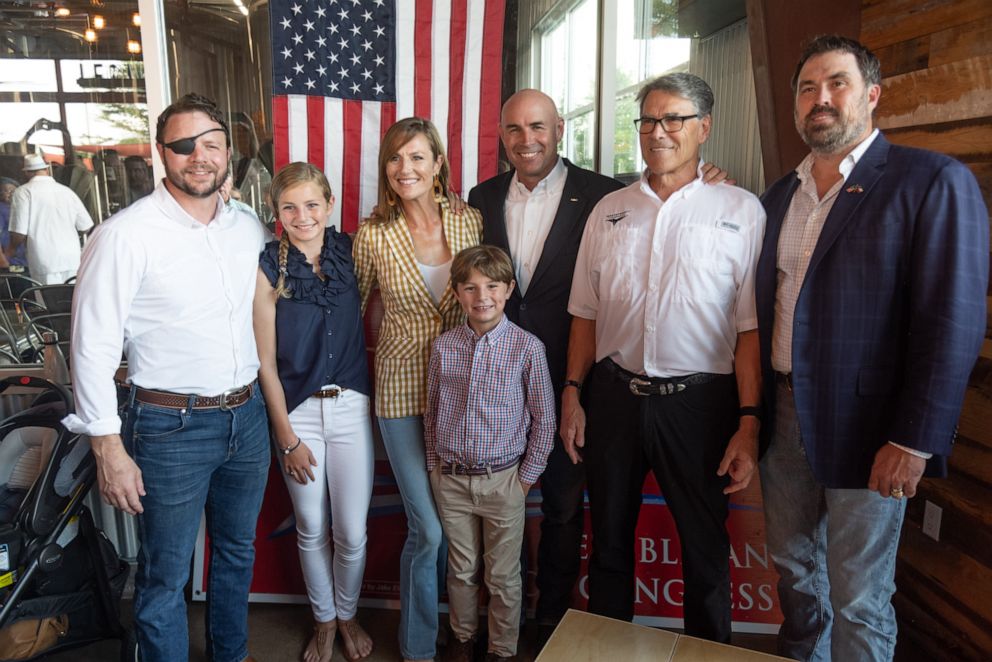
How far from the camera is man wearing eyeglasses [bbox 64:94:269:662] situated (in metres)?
1.89

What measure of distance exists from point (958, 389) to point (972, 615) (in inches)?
47.5

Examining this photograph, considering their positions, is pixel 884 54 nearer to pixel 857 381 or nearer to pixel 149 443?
pixel 857 381

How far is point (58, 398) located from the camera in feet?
8.40

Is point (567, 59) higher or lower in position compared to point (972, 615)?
higher

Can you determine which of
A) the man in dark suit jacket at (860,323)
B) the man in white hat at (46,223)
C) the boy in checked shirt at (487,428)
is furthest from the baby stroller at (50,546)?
the man in dark suit jacket at (860,323)

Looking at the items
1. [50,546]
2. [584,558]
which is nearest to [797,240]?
[584,558]

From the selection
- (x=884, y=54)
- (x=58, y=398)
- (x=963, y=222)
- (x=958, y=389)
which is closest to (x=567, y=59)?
(x=884, y=54)

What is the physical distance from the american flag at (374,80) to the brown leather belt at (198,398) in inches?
52.7

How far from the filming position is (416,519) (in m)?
2.43

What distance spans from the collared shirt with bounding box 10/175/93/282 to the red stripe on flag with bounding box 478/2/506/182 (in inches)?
75.6

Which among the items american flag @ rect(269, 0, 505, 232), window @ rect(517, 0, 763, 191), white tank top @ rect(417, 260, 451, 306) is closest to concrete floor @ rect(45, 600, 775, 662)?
white tank top @ rect(417, 260, 451, 306)

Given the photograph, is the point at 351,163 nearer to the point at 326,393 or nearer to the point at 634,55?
the point at 326,393

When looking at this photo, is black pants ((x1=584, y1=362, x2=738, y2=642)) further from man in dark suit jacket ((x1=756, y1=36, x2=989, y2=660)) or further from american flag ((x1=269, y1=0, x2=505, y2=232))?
american flag ((x1=269, y1=0, x2=505, y2=232))

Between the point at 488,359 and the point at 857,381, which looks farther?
the point at 488,359
